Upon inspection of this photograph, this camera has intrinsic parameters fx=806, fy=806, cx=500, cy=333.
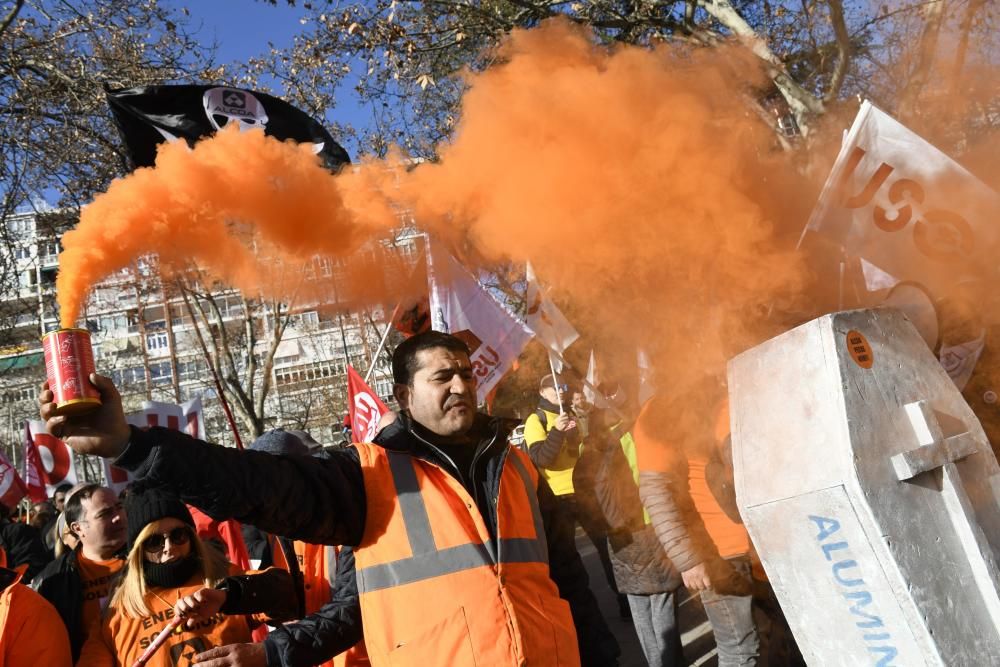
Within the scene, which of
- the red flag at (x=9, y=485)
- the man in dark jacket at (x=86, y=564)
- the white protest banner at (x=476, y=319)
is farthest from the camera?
the red flag at (x=9, y=485)

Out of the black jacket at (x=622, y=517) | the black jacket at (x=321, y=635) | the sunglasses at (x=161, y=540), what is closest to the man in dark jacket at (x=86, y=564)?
the sunglasses at (x=161, y=540)

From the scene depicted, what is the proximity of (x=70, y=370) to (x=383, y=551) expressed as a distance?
96 cm

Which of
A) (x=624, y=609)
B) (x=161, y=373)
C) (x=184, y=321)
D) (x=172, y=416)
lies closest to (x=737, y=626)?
(x=624, y=609)

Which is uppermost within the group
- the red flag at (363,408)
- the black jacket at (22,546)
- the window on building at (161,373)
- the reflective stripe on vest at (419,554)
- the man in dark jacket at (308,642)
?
the window on building at (161,373)

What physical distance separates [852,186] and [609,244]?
1188mm

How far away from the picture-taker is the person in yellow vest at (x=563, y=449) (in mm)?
6434

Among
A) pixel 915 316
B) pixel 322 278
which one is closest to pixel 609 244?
pixel 915 316

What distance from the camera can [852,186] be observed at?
3881mm

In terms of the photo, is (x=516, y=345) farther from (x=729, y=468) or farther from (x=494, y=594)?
(x=494, y=594)

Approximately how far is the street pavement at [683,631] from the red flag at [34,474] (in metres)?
7.55

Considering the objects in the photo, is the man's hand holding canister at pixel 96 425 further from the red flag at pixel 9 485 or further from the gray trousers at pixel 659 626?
the red flag at pixel 9 485

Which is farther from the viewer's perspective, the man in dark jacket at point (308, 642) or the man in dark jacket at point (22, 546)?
the man in dark jacket at point (22, 546)

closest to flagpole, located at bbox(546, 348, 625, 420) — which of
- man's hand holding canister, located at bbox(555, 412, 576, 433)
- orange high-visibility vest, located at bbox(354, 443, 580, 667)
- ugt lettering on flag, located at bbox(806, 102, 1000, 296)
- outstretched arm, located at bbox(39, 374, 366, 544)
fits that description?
man's hand holding canister, located at bbox(555, 412, 576, 433)

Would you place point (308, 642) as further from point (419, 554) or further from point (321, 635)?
point (419, 554)
